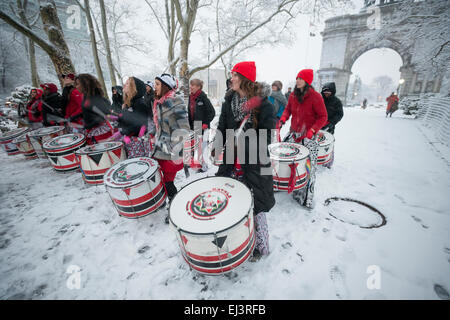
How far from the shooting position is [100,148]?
3.41m

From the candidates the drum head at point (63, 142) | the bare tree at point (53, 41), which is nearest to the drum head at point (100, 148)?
the drum head at point (63, 142)

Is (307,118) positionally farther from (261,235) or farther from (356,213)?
(261,235)

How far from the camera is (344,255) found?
2215mm

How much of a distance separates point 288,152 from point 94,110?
3.92 metres

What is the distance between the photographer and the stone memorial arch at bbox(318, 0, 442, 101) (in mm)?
22953

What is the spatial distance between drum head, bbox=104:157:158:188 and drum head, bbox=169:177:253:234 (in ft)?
2.85

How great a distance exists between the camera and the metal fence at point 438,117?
6878 millimetres

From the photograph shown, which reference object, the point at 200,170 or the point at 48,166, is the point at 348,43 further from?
the point at 48,166

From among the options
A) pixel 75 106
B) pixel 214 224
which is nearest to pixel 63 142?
pixel 75 106

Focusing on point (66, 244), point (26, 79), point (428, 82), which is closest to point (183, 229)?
point (66, 244)

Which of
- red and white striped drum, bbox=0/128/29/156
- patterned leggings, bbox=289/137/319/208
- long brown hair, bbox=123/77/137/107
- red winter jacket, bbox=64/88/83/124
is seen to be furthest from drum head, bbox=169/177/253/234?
red and white striped drum, bbox=0/128/29/156

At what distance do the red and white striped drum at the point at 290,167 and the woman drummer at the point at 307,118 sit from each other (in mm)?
174

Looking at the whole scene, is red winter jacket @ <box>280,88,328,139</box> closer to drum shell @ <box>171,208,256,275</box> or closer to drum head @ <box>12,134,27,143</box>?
drum shell @ <box>171,208,256,275</box>
